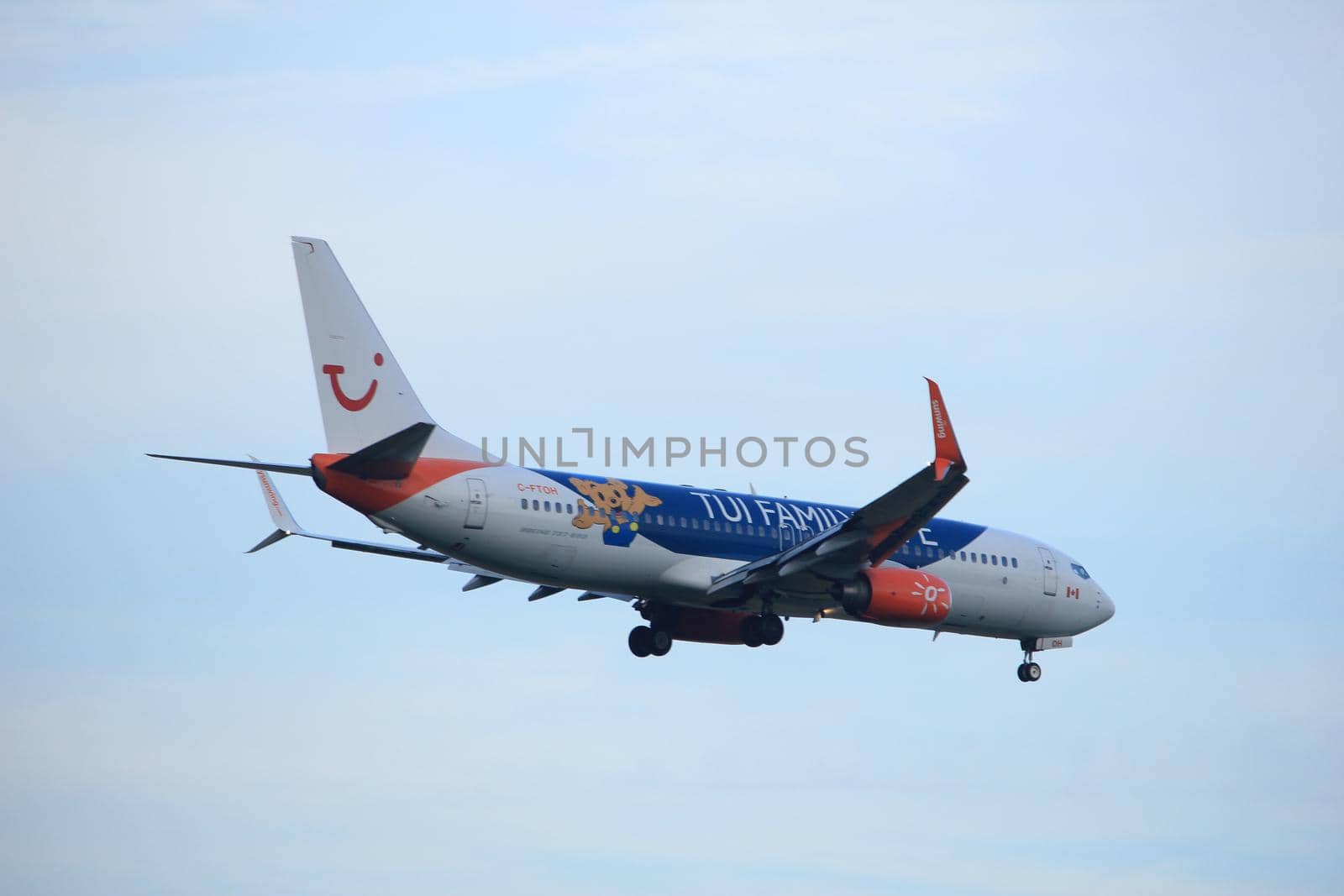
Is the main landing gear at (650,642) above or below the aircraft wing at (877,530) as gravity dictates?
below

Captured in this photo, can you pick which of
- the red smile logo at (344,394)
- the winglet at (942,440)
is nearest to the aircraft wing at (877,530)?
the winglet at (942,440)

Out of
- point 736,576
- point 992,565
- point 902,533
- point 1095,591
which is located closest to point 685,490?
point 736,576

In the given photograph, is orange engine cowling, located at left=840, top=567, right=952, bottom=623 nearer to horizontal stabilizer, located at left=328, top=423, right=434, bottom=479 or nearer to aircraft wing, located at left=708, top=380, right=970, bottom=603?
aircraft wing, located at left=708, top=380, right=970, bottom=603

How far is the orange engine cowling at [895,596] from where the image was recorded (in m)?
44.9

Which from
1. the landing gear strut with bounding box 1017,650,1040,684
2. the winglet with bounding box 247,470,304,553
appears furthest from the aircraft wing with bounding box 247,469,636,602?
the landing gear strut with bounding box 1017,650,1040,684

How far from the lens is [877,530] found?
43.5 metres

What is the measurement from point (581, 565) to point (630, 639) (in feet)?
21.6

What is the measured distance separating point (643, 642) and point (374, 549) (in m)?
7.88

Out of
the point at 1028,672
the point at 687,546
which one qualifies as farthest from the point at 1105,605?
the point at 687,546

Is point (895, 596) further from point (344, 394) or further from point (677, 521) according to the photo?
point (344, 394)

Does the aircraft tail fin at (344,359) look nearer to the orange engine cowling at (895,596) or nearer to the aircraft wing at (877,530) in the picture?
the aircraft wing at (877,530)

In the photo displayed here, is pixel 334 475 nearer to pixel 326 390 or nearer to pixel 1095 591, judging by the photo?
pixel 326 390

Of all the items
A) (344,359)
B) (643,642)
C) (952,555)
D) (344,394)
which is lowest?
(643,642)

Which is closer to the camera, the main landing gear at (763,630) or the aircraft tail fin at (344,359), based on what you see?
the aircraft tail fin at (344,359)
